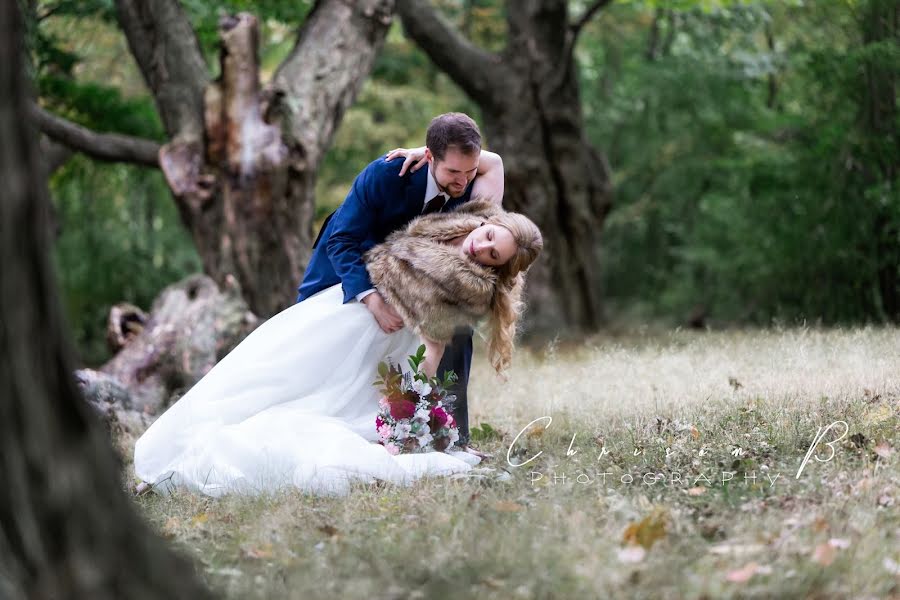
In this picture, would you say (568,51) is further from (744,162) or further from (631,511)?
(631,511)

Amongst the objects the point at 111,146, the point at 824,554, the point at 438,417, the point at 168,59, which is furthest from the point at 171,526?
the point at 111,146

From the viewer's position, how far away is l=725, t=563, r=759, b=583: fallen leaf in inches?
123

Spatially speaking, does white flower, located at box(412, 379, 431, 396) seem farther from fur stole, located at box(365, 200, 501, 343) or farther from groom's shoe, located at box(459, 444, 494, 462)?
groom's shoe, located at box(459, 444, 494, 462)

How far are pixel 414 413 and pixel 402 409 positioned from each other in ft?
0.26

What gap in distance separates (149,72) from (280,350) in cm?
546

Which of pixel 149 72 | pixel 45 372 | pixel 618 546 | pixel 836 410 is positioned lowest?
pixel 836 410

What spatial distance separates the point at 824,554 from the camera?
131 inches

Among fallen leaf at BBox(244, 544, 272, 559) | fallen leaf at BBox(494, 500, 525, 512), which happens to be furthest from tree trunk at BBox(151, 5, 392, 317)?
fallen leaf at BBox(244, 544, 272, 559)

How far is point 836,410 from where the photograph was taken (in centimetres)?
542

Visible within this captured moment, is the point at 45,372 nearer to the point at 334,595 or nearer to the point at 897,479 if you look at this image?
the point at 334,595

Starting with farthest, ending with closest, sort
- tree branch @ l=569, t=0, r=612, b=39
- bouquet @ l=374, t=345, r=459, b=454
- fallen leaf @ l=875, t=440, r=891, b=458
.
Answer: tree branch @ l=569, t=0, r=612, b=39
bouquet @ l=374, t=345, r=459, b=454
fallen leaf @ l=875, t=440, r=891, b=458

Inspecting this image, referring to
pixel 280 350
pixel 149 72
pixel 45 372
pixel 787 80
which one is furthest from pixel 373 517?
pixel 787 80

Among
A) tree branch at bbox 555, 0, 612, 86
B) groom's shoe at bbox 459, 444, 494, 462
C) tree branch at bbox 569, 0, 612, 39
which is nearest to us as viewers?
groom's shoe at bbox 459, 444, 494, 462

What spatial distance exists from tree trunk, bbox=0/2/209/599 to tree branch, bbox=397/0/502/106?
34.4 ft
